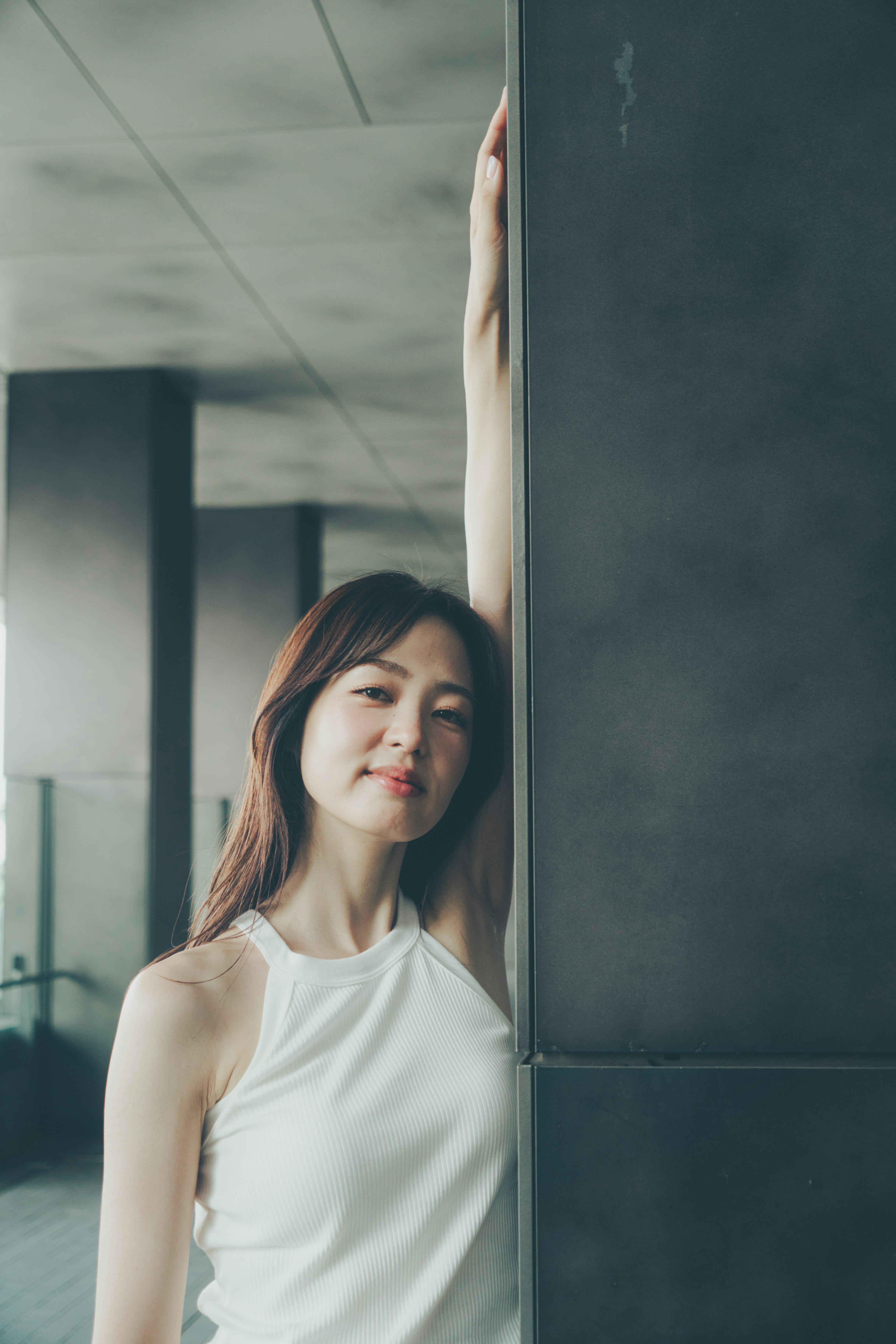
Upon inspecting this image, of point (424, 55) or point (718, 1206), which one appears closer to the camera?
point (718, 1206)

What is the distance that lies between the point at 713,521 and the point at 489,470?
546mm

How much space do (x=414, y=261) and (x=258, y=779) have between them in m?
3.12

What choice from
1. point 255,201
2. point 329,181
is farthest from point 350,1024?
point 255,201

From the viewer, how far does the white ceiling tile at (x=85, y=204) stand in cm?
326

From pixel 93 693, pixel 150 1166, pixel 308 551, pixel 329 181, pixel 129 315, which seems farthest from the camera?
pixel 308 551

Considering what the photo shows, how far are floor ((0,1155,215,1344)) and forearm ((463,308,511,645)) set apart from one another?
2425mm

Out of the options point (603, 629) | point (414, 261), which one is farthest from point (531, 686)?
point (414, 261)

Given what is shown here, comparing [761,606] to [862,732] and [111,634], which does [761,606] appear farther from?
[111,634]

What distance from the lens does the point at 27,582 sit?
491 cm

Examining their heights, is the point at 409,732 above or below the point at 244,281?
below

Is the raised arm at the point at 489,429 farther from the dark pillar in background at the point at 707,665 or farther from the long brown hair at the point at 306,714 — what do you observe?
the dark pillar in background at the point at 707,665

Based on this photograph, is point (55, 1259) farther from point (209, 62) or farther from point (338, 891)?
point (209, 62)

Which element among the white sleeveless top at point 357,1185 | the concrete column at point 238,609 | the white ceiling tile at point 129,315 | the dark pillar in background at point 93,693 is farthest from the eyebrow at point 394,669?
the concrete column at point 238,609

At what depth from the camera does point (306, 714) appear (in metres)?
1.21
